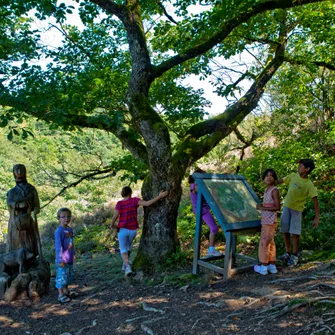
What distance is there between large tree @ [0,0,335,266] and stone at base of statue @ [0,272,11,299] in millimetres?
2444

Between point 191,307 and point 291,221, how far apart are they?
2.43 meters

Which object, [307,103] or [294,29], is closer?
[294,29]

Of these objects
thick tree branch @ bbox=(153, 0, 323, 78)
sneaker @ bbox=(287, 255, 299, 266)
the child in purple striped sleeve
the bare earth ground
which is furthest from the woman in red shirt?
thick tree branch @ bbox=(153, 0, 323, 78)

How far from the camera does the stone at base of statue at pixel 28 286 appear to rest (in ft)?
19.9

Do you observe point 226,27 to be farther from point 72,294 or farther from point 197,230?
point 72,294

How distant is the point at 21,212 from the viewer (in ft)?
22.4

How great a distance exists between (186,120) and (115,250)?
4845mm

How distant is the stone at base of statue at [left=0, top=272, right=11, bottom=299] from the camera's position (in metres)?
6.15

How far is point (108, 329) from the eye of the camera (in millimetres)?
4457

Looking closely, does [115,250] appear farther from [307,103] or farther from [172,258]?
[307,103]

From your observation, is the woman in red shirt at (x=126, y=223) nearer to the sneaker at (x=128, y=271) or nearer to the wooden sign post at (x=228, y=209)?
the sneaker at (x=128, y=271)

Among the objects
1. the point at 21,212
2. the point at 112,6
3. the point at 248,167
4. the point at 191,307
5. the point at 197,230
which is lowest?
the point at 191,307

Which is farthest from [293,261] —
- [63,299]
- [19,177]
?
[19,177]

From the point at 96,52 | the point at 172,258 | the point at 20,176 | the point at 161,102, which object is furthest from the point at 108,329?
the point at 96,52
